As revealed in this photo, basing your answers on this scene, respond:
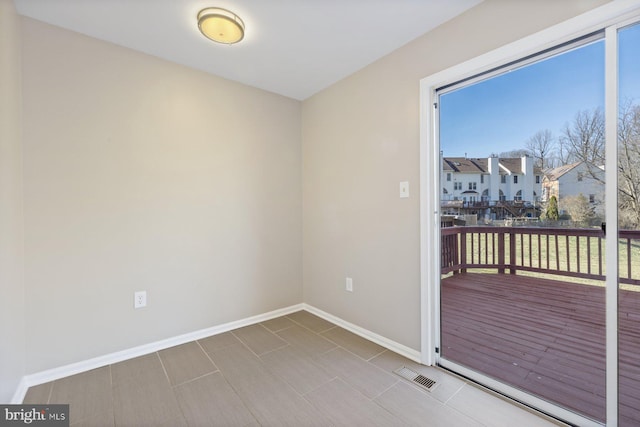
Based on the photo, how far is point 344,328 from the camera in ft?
8.82

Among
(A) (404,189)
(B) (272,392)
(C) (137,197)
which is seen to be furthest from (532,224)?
(C) (137,197)

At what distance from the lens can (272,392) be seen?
5.75 feet

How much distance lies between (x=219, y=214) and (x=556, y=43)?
2.65 metres

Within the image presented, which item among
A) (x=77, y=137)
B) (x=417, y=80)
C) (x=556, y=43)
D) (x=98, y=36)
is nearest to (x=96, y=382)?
(x=77, y=137)

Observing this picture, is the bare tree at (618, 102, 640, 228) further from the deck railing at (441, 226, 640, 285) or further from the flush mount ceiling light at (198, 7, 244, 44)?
the flush mount ceiling light at (198, 7, 244, 44)

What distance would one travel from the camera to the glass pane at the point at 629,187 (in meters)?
1.31

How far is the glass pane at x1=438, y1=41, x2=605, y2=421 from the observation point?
148cm

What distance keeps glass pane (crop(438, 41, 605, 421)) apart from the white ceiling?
25.2 inches

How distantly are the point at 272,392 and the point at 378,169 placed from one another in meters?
1.81

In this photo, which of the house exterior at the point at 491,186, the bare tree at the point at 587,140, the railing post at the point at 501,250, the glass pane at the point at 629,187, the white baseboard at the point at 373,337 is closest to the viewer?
the glass pane at the point at 629,187

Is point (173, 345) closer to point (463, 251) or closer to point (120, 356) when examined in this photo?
point (120, 356)

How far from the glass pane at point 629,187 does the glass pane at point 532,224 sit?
78 mm

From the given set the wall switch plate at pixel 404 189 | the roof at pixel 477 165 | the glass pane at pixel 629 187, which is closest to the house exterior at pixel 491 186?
the roof at pixel 477 165

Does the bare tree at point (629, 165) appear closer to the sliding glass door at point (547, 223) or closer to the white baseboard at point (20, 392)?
the sliding glass door at point (547, 223)
